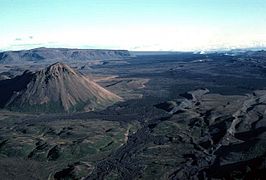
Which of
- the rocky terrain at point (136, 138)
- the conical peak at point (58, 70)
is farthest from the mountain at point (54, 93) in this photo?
the rocky terrain at point (136, 138)

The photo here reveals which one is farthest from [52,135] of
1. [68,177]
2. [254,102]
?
[254,102]

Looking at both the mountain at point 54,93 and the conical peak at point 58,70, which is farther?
the conical peak at point 58,70

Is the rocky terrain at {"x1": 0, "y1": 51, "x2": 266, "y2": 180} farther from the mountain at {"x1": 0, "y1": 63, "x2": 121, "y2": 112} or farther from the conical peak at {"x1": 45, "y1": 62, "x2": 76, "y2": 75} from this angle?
the mountain at {"x1": 0, "y1": 63, "x2": 121, "y2": 112}

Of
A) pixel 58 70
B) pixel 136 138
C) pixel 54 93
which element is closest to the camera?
pixel 136 138

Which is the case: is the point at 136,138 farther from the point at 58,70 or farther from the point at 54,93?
the point at 58,70

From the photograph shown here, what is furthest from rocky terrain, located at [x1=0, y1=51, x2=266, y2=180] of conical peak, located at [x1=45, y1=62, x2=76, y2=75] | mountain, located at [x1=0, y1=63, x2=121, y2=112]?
mountain, located at [x1=0, y1=63, x2=121, y2=112]

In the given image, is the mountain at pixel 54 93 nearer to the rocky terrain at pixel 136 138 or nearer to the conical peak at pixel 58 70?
the conical peak at pixel 58 70

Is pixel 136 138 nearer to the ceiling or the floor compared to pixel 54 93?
nearer to the floor

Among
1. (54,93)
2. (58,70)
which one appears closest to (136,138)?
(54,93)

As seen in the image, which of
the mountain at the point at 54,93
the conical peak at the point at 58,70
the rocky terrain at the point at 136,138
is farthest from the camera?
the conical peak at the point at 58,70
